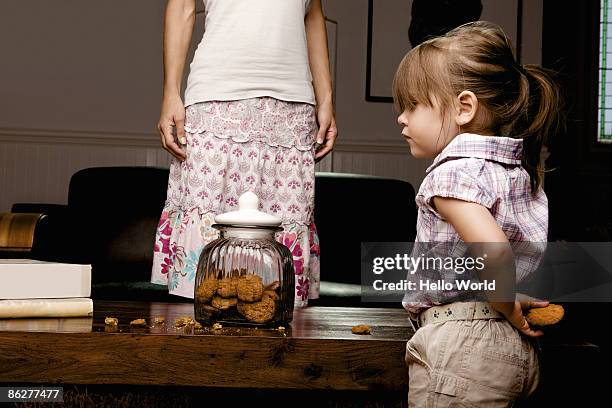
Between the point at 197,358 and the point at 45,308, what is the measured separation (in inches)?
10.5

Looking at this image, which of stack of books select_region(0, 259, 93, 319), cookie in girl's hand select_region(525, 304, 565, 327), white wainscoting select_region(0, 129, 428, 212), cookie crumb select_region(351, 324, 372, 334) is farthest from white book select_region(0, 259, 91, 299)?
white wainscoting select_region(0, 129, 428, 212)

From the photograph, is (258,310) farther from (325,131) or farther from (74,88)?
(74,88)

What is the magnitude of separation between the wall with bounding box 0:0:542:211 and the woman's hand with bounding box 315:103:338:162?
9.27 ft

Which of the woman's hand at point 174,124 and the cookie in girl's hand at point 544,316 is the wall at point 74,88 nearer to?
the woman's hand at point 174,124

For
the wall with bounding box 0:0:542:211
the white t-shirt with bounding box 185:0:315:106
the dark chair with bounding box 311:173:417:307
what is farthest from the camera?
the wall with bounding box 0:0:542:211

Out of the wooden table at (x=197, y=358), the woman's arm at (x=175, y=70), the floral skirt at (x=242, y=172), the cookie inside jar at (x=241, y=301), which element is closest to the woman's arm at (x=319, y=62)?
the floral skirt at (x=242, y=172)

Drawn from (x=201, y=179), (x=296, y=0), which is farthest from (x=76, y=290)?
(x=296, y=0)

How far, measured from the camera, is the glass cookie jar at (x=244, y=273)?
1.20 metres

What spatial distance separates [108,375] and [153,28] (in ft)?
12.8

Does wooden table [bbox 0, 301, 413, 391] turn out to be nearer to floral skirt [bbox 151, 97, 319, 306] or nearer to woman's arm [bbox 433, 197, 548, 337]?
woman's arm [bbox 433, 197, 548, 337]

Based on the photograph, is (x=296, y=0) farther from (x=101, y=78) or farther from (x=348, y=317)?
(x=101, y=78)

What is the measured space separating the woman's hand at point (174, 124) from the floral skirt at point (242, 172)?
0.9 inches

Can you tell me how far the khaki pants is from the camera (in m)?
1.06

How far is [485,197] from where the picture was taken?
107 cm
